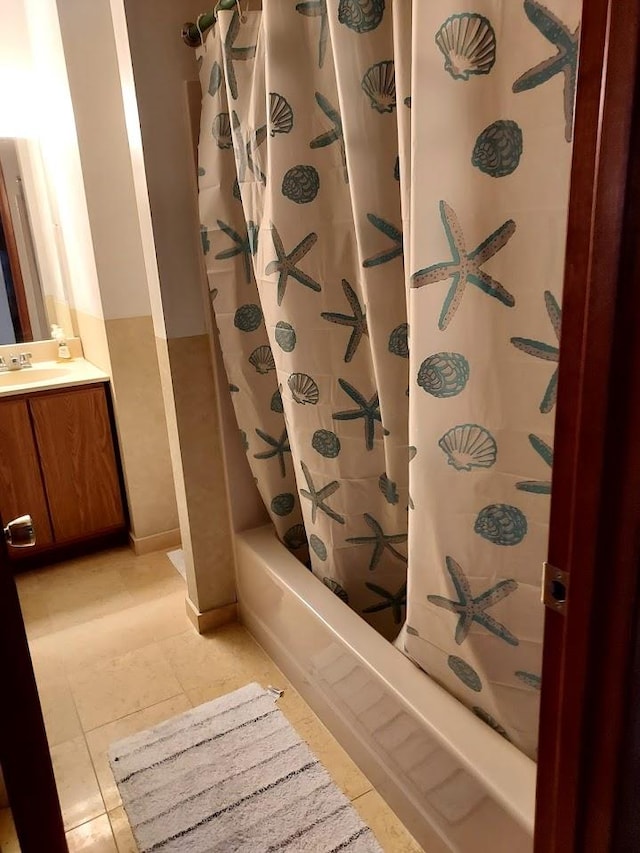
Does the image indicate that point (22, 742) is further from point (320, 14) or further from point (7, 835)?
point (320, 14)

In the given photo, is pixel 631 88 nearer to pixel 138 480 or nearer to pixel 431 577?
pixel 431 577

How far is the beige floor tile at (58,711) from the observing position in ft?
5.81

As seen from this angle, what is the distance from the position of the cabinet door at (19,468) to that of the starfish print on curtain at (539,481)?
2.08 meters

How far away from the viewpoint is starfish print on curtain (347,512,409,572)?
5.35ft

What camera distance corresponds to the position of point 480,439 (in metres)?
1.09

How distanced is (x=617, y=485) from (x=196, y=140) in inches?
64.9

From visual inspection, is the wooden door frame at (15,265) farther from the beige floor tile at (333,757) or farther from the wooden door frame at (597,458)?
the wooden door frame at (597,458)

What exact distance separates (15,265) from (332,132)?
2.04 meters

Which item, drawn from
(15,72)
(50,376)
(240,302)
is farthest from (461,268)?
(15,72)

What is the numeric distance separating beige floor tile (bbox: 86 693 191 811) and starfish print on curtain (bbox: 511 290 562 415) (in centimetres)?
144

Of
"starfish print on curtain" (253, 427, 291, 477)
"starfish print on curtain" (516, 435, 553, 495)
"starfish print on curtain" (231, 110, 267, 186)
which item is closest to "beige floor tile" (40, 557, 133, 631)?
"starfish print on curtain" (253, 427, 291, 477)

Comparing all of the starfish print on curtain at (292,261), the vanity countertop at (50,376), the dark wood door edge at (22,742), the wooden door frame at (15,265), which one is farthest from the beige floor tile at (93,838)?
the wooden door frame at (15,265)

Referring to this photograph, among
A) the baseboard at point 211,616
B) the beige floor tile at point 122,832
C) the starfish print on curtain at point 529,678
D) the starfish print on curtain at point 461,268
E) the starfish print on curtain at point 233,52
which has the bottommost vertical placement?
the beige floor tile at point 122,832

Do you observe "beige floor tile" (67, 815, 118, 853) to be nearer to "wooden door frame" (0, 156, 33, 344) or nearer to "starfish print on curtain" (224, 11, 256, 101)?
"starfish print on curtain" (224, 11, 256, 101)
